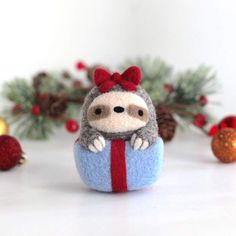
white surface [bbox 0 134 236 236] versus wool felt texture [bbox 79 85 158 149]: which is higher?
wool felt texture [bbox 79 85 158 149]

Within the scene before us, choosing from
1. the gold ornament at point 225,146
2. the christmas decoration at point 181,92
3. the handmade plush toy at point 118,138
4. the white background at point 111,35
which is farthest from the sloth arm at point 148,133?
the white background at point 111,35

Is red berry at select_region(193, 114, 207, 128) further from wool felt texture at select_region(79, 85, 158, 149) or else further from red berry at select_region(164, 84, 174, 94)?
wool felt texture at select_region(79, 85, 158, 149)

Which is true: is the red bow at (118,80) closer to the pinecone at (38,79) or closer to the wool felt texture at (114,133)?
the wool felt texture at (114,133)

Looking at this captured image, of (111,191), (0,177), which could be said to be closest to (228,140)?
(111,191)

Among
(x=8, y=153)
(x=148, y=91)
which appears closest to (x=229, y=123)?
(x=148, y=91)

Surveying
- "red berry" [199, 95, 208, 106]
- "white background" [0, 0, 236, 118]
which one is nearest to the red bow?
"red berry" [199, 95, 208, 106]

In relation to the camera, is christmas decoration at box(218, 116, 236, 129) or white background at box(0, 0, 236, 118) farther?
white background at box(0, 0, 236, 118)

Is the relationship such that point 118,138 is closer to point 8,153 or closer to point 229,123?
point 8,153
